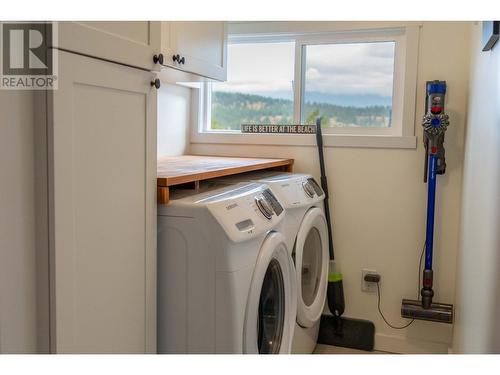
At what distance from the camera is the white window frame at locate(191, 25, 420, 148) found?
8.83 ft

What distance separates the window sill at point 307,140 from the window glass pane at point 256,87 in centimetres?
15

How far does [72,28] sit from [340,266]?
2.16m

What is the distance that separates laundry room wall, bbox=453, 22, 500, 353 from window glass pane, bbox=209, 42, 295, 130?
106cm

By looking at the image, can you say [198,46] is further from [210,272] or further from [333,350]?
[333,350]

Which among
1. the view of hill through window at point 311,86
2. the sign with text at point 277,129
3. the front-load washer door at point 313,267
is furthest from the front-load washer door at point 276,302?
the view of hill through window at point 311,86

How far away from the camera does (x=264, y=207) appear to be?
1.81 m

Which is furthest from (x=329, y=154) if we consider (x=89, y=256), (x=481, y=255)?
(x=89, y=256)

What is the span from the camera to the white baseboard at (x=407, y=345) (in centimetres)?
275

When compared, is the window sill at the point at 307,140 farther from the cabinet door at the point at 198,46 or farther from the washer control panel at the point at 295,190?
the cabinet door at the point at 198,46

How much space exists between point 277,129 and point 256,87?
325 mm

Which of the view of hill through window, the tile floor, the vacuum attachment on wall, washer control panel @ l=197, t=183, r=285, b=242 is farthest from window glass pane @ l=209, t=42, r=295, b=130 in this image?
the tile floor

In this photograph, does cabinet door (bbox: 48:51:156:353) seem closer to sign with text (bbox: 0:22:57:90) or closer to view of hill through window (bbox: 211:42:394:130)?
sign with text (bbox: 0:22:57:90)

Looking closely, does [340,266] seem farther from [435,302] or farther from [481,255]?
[481,255]

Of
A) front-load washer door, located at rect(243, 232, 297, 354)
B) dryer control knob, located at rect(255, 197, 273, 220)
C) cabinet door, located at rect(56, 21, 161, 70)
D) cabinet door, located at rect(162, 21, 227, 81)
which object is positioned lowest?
front-load washer door, located at rect(243, 232, 297, 354)
